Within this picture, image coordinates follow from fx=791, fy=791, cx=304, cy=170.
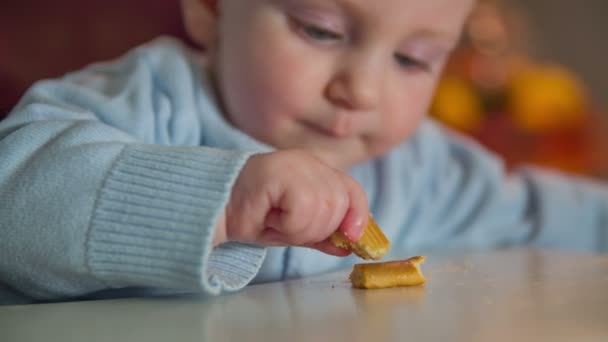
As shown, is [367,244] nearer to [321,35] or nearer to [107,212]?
[107,212]

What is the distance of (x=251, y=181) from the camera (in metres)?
0.53

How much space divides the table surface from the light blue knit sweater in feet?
0.09

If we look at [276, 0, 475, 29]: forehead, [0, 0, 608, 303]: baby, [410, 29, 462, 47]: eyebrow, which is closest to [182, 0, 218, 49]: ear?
[0, 0, 608, 303]: baby

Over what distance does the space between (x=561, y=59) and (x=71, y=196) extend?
202 cm

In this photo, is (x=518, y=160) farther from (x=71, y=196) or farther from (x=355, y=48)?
(x=71, y=196)

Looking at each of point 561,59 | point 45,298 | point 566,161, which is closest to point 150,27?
point 45,298

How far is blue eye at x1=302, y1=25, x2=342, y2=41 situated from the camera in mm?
756

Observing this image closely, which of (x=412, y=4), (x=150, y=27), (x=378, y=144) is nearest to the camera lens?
(x=412, y=4)

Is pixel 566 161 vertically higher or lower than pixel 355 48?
lower

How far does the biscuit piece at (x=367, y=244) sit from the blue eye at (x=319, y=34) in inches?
10.0

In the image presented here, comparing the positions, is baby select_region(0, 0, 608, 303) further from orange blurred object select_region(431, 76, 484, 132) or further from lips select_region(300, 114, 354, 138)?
orange blurred object select_region(431, 76, 484, 132)

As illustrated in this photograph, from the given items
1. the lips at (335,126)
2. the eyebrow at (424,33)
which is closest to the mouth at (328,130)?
the lips at (335,126)

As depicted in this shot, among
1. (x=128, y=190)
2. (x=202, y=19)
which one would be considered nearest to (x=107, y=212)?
(x=128, y=190)

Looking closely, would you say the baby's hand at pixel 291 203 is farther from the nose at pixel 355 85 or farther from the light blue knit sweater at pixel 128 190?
the nose at pixel 355 85
